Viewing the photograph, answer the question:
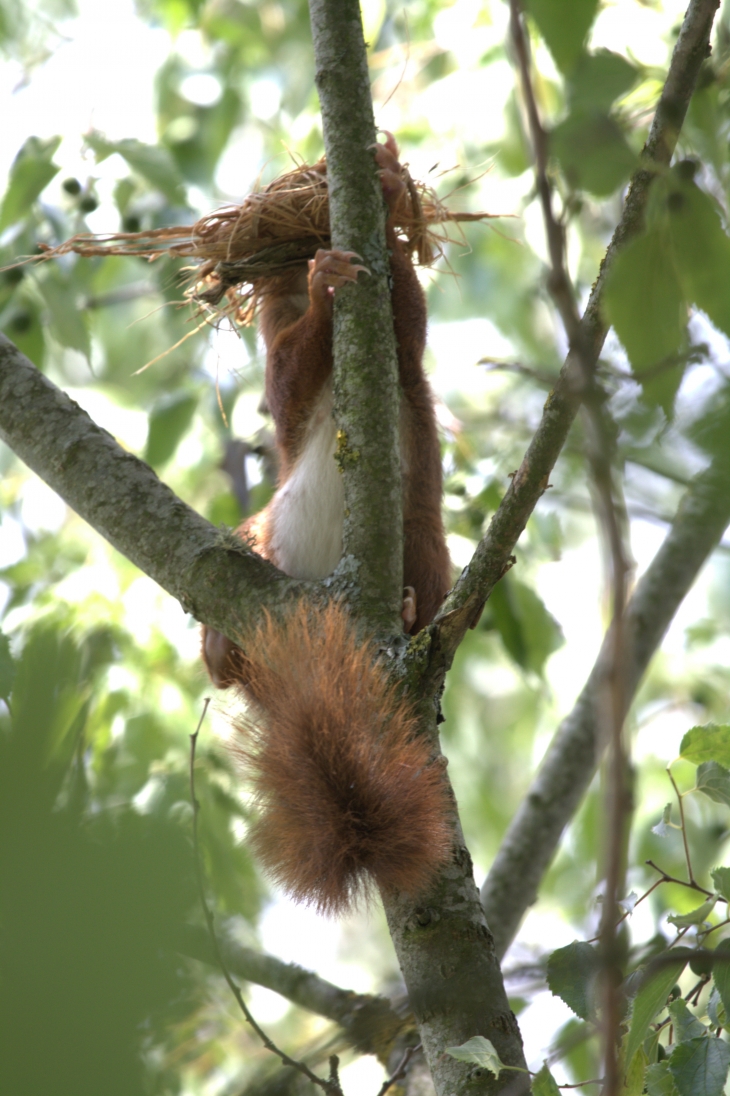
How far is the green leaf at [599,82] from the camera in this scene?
65 centimetres

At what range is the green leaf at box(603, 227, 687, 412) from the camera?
703 millimetres

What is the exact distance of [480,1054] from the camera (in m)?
1.07

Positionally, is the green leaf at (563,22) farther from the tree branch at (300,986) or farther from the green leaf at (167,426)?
the green leaf at (167,426)

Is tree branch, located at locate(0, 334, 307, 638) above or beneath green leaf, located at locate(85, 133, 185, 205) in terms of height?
beneath

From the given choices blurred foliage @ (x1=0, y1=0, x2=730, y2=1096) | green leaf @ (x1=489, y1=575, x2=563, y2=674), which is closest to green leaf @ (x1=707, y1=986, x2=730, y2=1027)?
blurred foliage @ (x1=0, y1=0, x2=730, y2=1096)

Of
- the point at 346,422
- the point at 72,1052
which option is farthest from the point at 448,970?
the point at 72,1052

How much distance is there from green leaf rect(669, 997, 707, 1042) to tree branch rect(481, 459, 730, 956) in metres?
1.09

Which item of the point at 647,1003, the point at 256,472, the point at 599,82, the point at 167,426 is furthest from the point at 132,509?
the point at 256,472

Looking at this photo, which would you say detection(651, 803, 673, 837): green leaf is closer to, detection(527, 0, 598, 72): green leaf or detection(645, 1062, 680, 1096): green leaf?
detection(645, 1062, 680, 1096): green leaf

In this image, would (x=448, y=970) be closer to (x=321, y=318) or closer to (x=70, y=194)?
(x=321, y=318)

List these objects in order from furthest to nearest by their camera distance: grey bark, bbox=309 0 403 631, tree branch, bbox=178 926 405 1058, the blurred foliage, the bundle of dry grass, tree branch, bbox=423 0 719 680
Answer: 1. the bundle of dry grass
2. tree branch, bbox=178 926 405 1058
3. grey bark, bbox=309 0 403 631
4. tree branch, bbox=423 0 719 680
5. the blurred foliage

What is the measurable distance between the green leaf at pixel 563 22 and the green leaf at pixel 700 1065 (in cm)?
99

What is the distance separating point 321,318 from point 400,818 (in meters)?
1.09

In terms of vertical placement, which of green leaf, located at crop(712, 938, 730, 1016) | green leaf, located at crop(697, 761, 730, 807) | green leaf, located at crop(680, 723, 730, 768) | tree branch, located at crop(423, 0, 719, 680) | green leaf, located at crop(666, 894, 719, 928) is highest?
tree branch, located at crop(423, 0, 719, 680)
